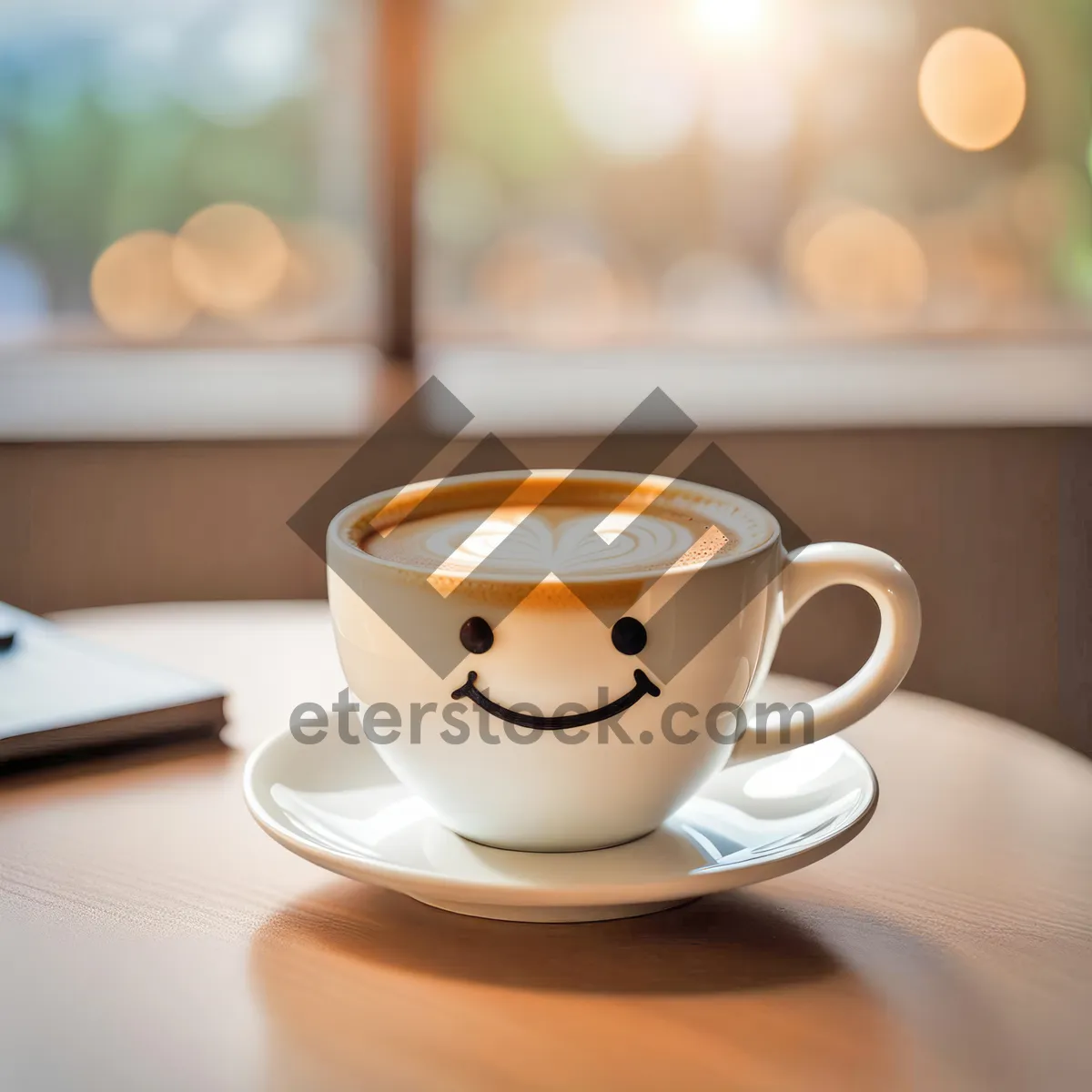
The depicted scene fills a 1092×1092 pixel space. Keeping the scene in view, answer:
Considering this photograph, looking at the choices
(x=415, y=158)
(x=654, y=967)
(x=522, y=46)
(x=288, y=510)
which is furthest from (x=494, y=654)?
(x=522, y=46)

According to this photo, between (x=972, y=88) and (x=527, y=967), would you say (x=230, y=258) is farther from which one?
(x=527, y=967)

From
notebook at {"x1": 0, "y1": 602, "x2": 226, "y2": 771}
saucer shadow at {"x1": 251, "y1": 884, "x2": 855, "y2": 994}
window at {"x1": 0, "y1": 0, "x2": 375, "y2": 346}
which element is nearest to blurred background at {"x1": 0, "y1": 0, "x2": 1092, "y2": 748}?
window at {"x1": 0, "y1": 0, "x2": 375, "y2": 346}

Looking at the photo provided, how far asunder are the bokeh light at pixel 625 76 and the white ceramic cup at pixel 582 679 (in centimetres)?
137

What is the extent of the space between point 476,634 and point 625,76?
4.88ft

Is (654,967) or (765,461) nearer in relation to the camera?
(654,967)

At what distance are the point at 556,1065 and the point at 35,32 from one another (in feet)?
5.44

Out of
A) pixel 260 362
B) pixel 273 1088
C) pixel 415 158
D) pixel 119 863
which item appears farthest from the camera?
pixel 260 362

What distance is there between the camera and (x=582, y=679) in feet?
1.43

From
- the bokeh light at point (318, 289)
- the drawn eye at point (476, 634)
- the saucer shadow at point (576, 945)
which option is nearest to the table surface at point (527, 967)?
the saucer shadow at point (576, 945)

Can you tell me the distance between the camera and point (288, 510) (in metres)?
1.54

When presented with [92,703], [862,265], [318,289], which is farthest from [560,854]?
[862,265]

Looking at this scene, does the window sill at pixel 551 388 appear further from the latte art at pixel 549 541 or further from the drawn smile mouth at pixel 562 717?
the drawn smile mouth at pixel 562 717

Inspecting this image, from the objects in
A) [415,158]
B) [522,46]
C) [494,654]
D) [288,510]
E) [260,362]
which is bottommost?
[288,510]

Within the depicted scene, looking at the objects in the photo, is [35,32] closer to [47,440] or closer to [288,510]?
[47,440]
